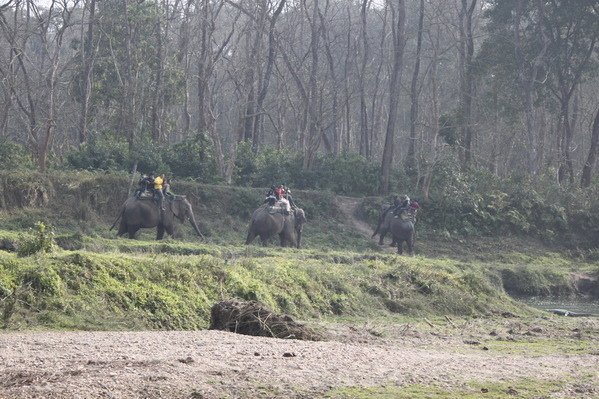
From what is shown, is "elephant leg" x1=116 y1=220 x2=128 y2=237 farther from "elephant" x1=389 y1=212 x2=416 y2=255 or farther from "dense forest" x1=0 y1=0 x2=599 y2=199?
"elephant" x1=389 y1=212 x2=416 y2=255

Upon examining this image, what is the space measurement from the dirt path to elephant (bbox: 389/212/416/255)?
20009 millimetres

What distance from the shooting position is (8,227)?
3117cm

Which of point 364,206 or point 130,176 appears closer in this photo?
point 130,176

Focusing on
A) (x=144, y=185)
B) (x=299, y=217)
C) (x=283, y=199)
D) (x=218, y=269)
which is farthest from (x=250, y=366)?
(x=299, y=217)

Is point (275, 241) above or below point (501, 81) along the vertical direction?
below

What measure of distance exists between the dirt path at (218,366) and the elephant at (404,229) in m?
20.0

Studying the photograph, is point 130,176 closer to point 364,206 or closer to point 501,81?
point 364,206

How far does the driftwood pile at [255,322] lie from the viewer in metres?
15.8

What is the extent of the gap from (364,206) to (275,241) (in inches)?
281

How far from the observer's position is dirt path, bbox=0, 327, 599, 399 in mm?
11164

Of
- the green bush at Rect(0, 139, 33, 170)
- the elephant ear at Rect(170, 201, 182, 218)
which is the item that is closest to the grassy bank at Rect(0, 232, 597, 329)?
the elephant ear at Rect(170, 201, 182, 218)

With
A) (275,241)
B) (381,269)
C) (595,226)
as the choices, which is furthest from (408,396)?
(595,226)

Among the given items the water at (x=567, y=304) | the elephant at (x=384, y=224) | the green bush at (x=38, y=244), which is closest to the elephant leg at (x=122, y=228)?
the elephant at (x=384, y=224)

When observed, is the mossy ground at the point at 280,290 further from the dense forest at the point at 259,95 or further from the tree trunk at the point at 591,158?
the tree trunk at the point at 591,158
